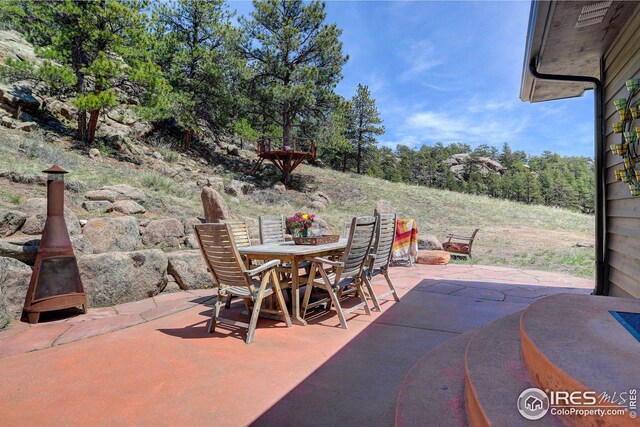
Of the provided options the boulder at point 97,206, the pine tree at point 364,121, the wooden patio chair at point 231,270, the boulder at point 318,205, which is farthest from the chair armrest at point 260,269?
the pine tree at point 364,121

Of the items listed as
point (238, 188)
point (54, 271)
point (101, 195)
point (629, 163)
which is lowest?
point (54, 271)

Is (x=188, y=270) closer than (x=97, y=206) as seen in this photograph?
Yes

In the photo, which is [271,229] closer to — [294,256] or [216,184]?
[294,256]

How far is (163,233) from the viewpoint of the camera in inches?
211

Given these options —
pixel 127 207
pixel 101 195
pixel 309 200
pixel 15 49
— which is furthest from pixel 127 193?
pixel 15 49

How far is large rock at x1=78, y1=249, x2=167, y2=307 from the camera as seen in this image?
3727 mm

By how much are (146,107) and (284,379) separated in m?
12.1

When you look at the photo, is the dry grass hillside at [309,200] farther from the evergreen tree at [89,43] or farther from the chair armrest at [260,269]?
the chair armrest at [260,269]

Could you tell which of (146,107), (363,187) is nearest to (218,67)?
(146,107)

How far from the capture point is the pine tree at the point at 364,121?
94.7 ft

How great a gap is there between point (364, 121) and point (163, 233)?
2603 cm

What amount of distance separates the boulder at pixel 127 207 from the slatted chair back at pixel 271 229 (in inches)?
109

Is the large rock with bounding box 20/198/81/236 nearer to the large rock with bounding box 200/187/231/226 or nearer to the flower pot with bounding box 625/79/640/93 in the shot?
the large rock with bounding box 200/187/231/226

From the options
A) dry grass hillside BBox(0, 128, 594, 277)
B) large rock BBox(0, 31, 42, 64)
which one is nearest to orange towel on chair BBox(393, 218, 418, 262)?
dry grass hillside BBox(0, 128, 594, 277)
